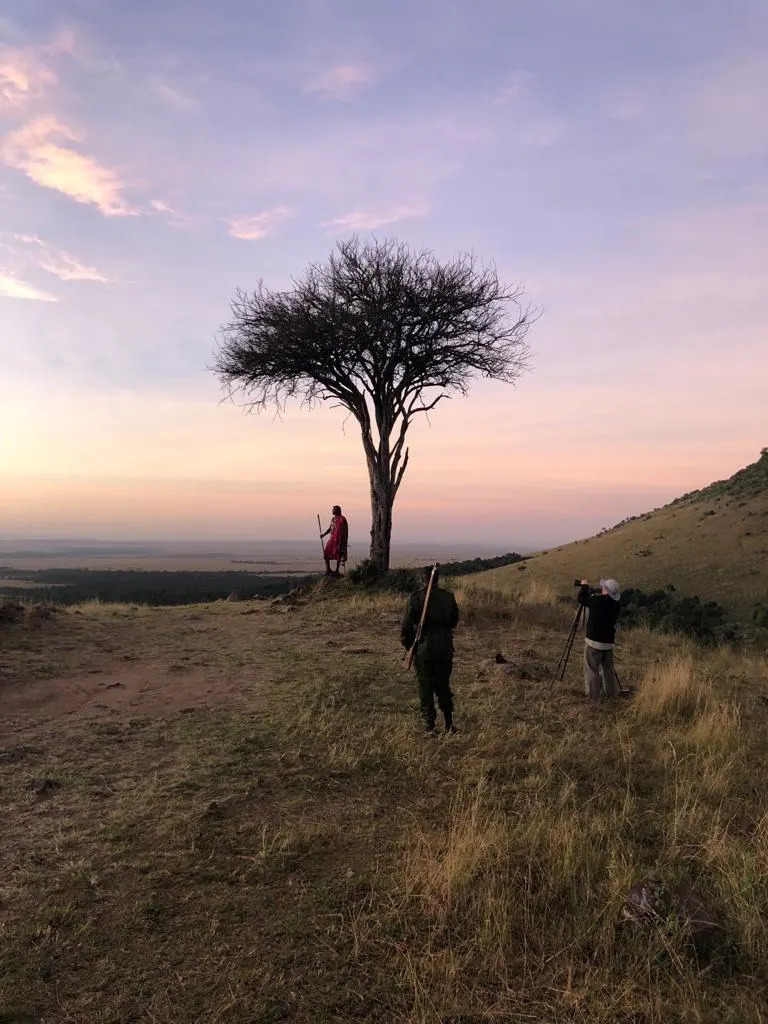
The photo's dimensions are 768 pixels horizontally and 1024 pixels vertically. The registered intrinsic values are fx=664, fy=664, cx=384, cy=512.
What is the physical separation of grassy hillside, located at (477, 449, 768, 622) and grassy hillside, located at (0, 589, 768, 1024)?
12.9 m

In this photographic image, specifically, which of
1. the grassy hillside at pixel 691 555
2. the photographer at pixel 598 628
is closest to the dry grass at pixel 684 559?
the grassy hillside at pixel 691 555

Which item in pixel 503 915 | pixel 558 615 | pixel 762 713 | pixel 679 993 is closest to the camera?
pixel 679 993

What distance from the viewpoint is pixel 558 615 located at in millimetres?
15969

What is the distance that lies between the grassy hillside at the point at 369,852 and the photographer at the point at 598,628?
0.44 m

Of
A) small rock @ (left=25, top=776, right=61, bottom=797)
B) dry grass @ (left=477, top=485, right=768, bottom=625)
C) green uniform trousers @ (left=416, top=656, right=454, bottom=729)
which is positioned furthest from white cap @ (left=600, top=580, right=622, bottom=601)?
dry grass @ (left=477, top=485, right=768, bottom=625)

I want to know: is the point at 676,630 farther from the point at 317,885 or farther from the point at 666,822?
the point at 317,885

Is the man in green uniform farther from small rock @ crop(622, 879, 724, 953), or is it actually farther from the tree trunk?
the tree trunk

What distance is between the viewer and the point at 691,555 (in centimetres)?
2667

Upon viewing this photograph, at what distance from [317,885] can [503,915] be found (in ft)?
3.89

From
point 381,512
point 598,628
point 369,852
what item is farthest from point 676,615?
point 369,852

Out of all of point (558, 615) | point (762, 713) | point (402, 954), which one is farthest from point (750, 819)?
point (558, 615)

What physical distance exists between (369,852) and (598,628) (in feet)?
16.8

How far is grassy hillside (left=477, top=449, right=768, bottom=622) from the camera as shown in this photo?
23.4m

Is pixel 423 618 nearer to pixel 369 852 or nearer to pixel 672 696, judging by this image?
pixel 369 852
